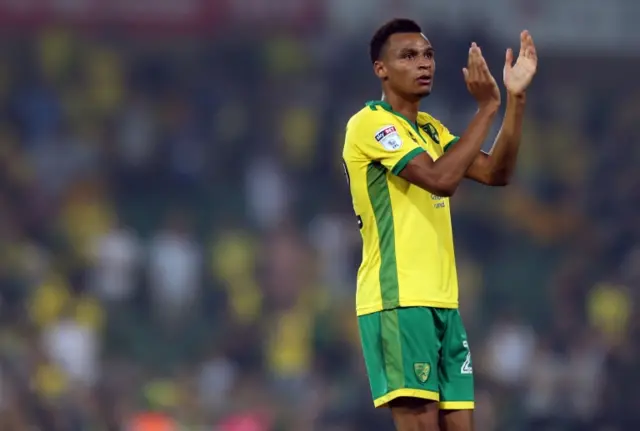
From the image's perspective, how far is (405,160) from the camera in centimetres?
504

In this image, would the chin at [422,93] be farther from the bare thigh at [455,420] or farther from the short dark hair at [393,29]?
the bare thigh at [455,420]

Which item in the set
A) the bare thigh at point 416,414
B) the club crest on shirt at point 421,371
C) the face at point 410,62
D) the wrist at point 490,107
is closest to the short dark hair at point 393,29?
the face at point 410,62

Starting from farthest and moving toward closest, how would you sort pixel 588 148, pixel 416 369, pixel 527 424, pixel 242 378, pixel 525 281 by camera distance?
pixel 588 148 → pixel 525 281 → pixel 242 378 → pixel 527 424 → pixel 416 369

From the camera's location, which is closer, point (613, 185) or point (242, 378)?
point (242, 378)

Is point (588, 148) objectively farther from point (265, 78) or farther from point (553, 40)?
point (265, 78)

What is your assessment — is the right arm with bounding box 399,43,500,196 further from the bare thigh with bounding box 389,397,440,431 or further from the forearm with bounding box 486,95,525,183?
the bare thigh with bounding box 389,397,440,431

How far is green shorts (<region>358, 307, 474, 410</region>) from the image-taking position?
505cm

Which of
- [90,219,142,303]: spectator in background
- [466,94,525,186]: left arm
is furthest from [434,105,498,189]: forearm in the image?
[90,219,142,303]: spectator in background

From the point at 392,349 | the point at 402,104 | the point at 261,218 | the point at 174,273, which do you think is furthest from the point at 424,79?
the point at 261,218

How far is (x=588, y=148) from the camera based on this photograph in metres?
14.6

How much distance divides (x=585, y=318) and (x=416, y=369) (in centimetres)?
734

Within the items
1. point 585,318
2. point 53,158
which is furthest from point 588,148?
point 53,158

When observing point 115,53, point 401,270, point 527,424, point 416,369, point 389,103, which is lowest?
point 527,424

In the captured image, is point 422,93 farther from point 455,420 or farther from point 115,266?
point 115,266
